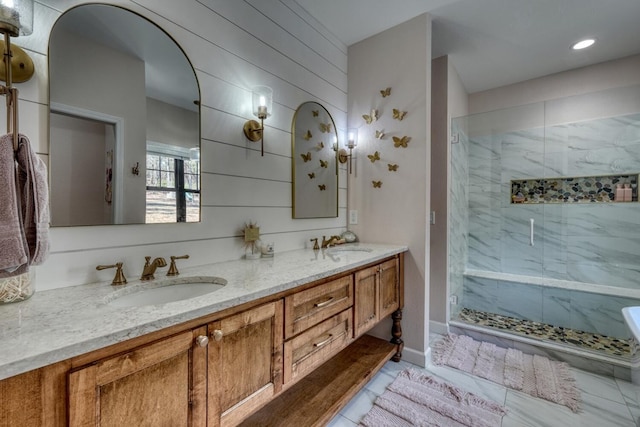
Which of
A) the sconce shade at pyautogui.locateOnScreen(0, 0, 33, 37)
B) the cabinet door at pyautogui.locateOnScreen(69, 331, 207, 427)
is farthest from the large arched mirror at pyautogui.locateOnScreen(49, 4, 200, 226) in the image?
the cabinet door at pyautogui.locateOnScreen(69, 331, 207, 427)

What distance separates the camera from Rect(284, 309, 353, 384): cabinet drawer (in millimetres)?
1158

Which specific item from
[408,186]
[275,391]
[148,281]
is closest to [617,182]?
[408,186]

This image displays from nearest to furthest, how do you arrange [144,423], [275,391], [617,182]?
1. [144,423]
2. [275,391]
3. [617,182]

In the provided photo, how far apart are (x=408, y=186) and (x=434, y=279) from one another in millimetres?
1128

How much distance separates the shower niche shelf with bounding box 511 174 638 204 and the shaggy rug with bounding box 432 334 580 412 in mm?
1527

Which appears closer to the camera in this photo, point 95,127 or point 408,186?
point 95,127

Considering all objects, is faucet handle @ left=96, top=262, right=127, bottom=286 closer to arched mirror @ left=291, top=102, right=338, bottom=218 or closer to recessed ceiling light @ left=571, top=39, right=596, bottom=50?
arched mirror @ left=291, top=102, right=338, bottom=218

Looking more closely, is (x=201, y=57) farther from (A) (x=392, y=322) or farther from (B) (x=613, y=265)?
(B) (x=613, y=265)

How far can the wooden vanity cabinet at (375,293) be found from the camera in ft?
5.27

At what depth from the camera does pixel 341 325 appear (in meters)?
1.47

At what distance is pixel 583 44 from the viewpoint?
2.41 metres

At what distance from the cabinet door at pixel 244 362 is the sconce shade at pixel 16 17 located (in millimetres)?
1021

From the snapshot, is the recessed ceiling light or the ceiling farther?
the recessed ceiling light

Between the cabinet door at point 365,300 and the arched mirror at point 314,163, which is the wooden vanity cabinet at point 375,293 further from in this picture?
the arched mirror at point 314,163
